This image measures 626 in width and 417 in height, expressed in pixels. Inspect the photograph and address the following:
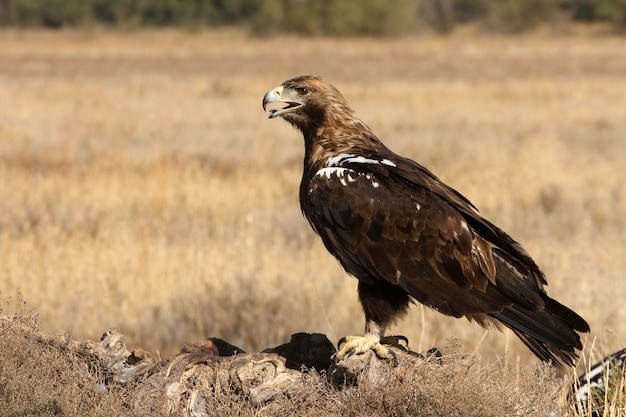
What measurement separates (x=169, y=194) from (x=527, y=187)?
4.50 m

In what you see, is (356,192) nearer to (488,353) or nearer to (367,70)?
(488,353)

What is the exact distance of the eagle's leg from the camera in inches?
173

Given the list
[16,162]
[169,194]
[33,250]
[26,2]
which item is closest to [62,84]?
[16,162]

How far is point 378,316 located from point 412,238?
15.3 inches

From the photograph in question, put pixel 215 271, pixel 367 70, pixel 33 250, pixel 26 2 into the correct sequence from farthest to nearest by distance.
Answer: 1. pixel 26 2
2. pixel 367 70
3. pixel 33 250
4. pixel 215 271

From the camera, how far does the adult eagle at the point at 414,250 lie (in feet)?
14.5

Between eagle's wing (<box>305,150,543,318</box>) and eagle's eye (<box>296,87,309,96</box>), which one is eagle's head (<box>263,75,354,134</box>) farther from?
eagle's wing (<box>305,150,543,318</box>)

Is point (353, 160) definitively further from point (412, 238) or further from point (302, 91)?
point (302, 91)

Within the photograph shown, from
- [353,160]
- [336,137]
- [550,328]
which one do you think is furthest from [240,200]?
[550,328]

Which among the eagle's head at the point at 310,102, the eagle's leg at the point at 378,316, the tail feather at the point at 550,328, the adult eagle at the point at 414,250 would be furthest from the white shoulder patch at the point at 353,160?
the tail feather at the point at 550,328

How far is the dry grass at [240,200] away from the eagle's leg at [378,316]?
664 mm

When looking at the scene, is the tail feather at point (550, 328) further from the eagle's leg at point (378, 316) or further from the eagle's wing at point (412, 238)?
the eagle's leg at point (378, 316)

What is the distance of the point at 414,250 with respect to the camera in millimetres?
4586

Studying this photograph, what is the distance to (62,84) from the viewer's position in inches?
1101
